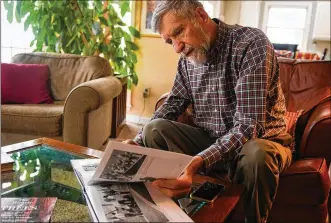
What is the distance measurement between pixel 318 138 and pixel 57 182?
1.02m

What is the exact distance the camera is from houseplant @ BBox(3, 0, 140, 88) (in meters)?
2.52

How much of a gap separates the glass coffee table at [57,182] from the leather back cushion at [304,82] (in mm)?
822

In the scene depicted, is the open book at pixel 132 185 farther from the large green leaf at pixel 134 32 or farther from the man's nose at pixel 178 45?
the large green leaf at pixel 134 32

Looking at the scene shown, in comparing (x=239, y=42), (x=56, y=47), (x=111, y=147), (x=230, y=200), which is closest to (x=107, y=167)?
(x=111, y=147)

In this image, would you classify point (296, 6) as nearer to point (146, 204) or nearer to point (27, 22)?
point (27, 22)

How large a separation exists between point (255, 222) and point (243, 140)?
258mm

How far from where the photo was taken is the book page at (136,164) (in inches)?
29.1

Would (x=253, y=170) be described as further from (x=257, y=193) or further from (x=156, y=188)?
(x=156, y=188)

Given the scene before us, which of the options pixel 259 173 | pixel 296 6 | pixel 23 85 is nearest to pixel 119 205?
pixel 259 173

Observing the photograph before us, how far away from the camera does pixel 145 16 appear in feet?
10.3

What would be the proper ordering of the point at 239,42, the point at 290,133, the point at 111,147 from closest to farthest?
the point at 111,147, the point at 239,42, the point at 290,133

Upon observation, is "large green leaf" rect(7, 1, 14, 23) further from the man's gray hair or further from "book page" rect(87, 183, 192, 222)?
"book page" rect(87, 183, 192, 222)

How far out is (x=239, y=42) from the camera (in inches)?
46.9

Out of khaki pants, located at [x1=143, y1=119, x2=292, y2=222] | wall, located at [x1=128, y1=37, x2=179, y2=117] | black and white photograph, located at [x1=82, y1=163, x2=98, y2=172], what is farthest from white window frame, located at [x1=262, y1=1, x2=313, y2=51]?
black and white photograph, located at [x1=82, y1=163, x2=98, y2=172]
